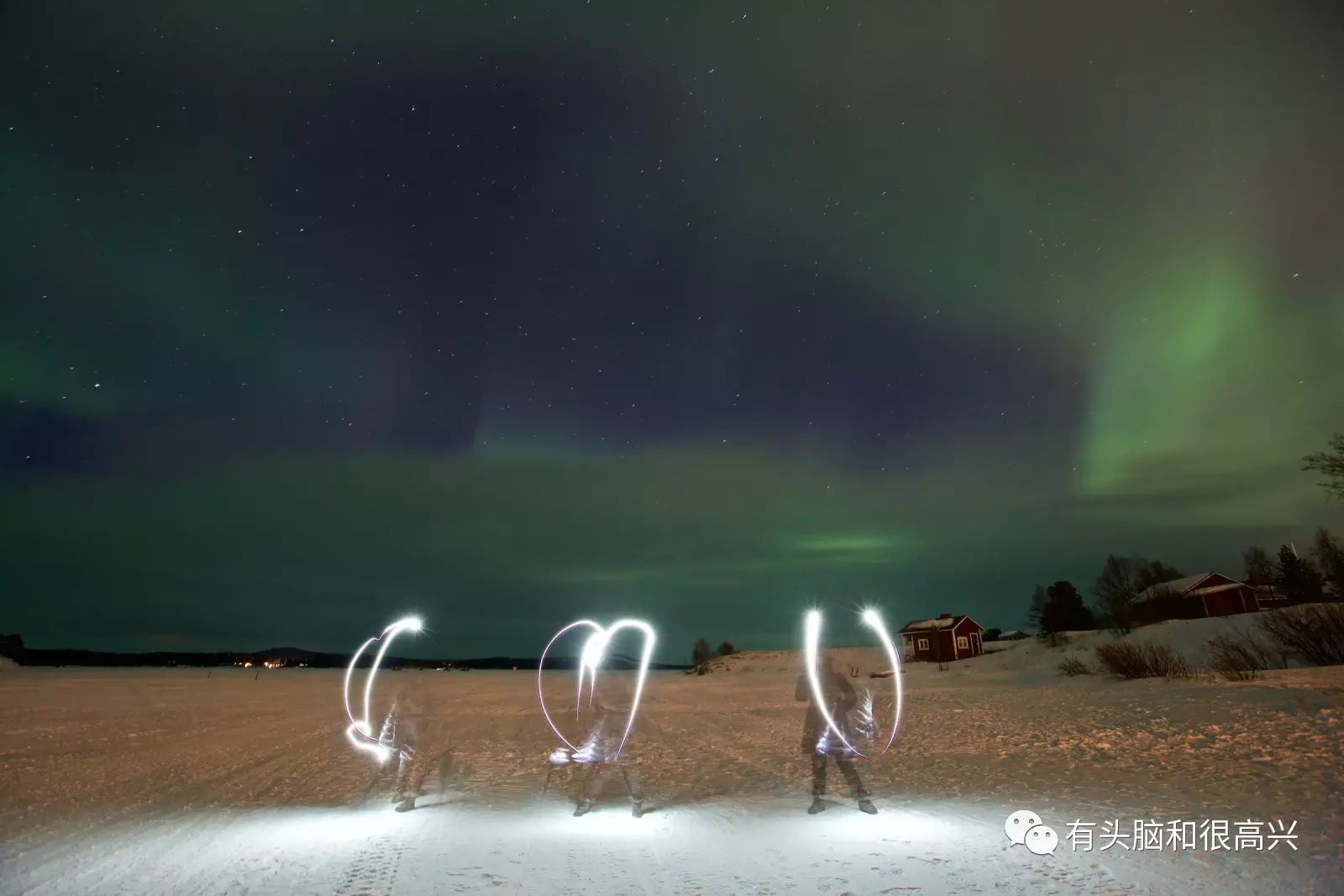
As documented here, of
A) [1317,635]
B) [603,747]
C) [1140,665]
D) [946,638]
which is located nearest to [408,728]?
[603,747]

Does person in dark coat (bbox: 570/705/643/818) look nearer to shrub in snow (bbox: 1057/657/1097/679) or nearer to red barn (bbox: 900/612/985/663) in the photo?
shrub in snow (bbox: 1057/657/1097/679)

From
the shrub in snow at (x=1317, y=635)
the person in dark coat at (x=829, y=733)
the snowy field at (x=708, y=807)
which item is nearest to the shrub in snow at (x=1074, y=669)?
the shrub in snow at (x=1317, y=635)

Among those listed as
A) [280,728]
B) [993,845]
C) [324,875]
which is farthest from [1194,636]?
[324,875]

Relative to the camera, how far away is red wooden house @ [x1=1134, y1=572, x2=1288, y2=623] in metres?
55.8

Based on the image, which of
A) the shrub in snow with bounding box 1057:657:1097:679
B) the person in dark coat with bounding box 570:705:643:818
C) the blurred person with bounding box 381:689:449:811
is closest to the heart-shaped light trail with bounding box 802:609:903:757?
the person in dark coat with bounding box 570:705:643:818

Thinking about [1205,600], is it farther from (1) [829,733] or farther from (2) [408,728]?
(2) [408,728]

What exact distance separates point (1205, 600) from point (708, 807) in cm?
5951

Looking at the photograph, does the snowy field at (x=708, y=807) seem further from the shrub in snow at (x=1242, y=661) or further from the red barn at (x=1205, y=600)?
the red barn at (x=1205, y=600)

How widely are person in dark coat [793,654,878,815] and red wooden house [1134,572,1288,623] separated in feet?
187

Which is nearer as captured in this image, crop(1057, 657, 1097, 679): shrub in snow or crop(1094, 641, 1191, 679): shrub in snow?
crop(1094, 641, 1191, 679): shrub in snow

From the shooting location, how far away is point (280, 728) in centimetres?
2425

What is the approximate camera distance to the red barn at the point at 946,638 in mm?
70438

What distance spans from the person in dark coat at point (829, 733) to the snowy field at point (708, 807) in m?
0.39

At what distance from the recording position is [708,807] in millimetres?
10922
